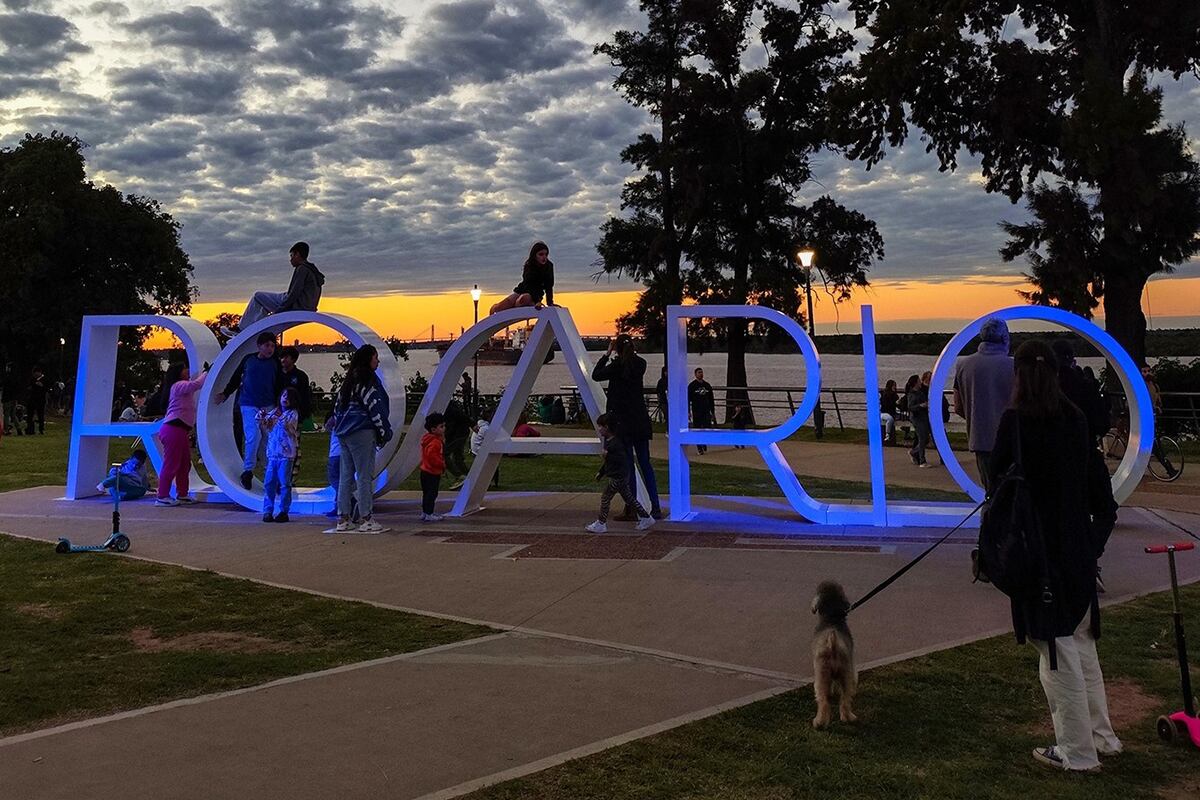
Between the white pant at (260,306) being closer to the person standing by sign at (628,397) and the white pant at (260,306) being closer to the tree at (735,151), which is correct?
the person standing by sign at (628,397)

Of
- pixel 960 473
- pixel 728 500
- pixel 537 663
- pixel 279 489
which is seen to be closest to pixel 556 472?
pixel 728 500

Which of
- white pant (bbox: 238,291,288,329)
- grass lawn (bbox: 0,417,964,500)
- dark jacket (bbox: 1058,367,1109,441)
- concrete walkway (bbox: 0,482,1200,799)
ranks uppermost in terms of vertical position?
white pant (bbox: 238,291,288,329)

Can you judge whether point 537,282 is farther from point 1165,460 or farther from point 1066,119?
point 1066,119

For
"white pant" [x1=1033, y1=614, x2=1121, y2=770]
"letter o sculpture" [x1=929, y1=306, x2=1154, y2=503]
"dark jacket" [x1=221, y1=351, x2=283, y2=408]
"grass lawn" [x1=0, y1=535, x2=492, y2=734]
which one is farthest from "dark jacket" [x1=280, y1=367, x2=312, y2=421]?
"white pant" [x1=1033, y1=614, x2=1121, y2=770]

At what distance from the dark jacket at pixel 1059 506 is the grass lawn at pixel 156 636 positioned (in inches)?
123

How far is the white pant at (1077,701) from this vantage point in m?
3.65

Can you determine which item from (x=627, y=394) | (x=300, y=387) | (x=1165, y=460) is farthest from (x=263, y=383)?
(x=1165, y=460)

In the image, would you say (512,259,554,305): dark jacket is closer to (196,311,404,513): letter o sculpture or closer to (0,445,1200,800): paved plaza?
(196,311,404,513): letter o sculpture

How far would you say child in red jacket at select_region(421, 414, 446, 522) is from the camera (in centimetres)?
980

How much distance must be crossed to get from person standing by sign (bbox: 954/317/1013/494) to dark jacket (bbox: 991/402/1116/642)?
3.97 m

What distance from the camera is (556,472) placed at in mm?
15203

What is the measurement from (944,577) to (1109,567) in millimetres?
1396

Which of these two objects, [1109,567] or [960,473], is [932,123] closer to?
[960,473]

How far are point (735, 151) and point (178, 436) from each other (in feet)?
68.3
